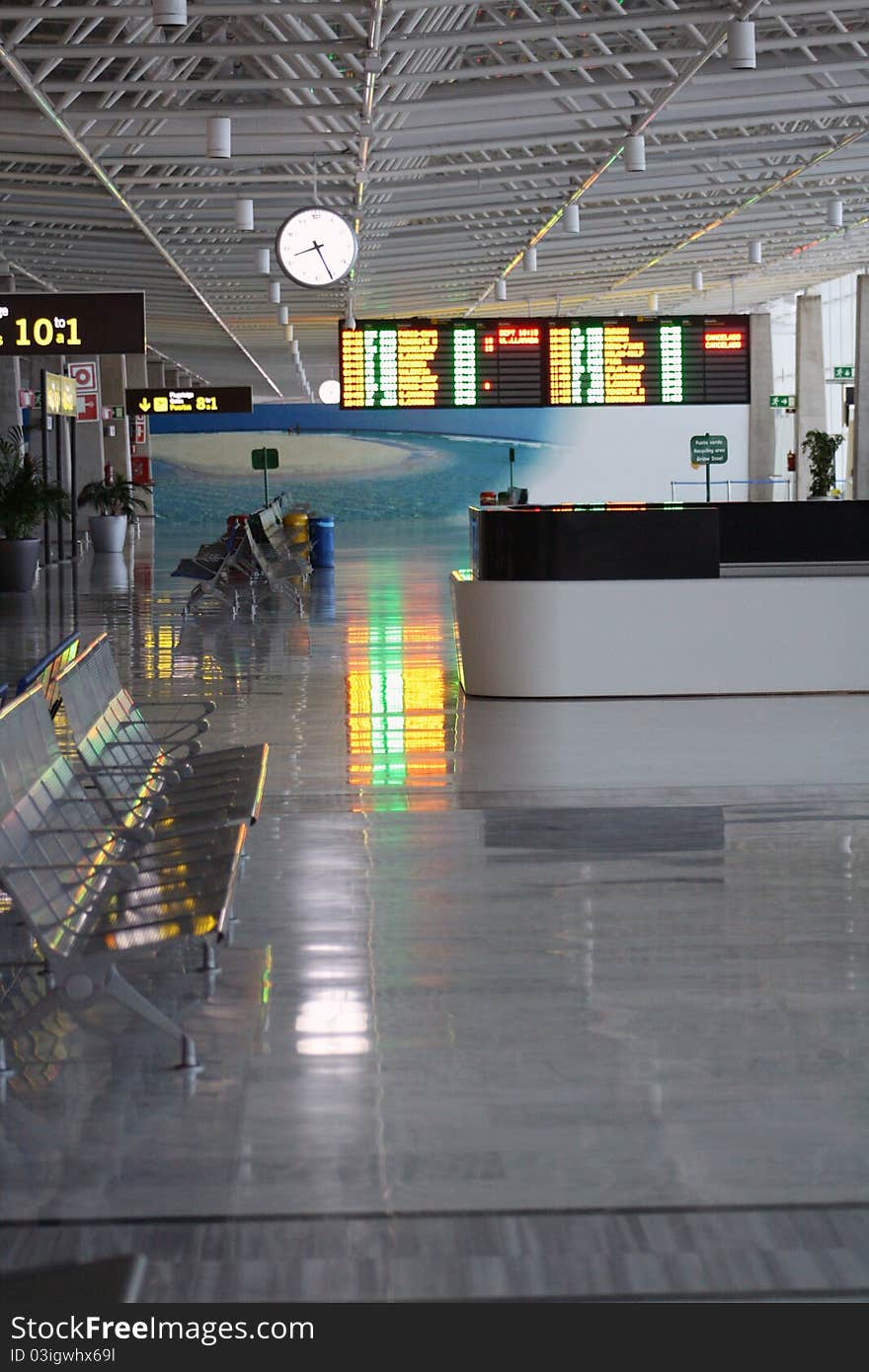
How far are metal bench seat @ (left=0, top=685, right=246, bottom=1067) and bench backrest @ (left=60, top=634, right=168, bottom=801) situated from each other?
0.29m

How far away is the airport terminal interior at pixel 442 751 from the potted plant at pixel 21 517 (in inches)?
3.8

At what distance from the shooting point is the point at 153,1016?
14.2 ft

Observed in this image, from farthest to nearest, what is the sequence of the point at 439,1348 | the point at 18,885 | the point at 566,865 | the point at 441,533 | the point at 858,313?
the point at 441,533
the point at 858,313
the point at 566,865
the point at 18,885
the point at 439,1348

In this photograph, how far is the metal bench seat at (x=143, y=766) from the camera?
19.5ft

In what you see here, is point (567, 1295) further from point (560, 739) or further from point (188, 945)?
point (560, 739)

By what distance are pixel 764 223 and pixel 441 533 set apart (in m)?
16.5

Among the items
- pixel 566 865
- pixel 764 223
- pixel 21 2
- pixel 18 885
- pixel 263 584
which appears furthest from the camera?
pixel 764 223

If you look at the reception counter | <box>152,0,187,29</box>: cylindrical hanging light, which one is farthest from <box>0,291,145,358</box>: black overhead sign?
the reception counter

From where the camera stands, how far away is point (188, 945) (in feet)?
17.8

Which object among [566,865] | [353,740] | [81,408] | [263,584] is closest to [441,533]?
[81,408]

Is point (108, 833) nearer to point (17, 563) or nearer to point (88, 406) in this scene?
point (17, 563)

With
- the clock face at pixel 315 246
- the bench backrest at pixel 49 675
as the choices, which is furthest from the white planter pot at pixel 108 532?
the bench backrest at pixel 49 675

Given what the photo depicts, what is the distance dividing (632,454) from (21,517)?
93.1ft

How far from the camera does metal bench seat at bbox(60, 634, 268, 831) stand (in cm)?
A: 595
